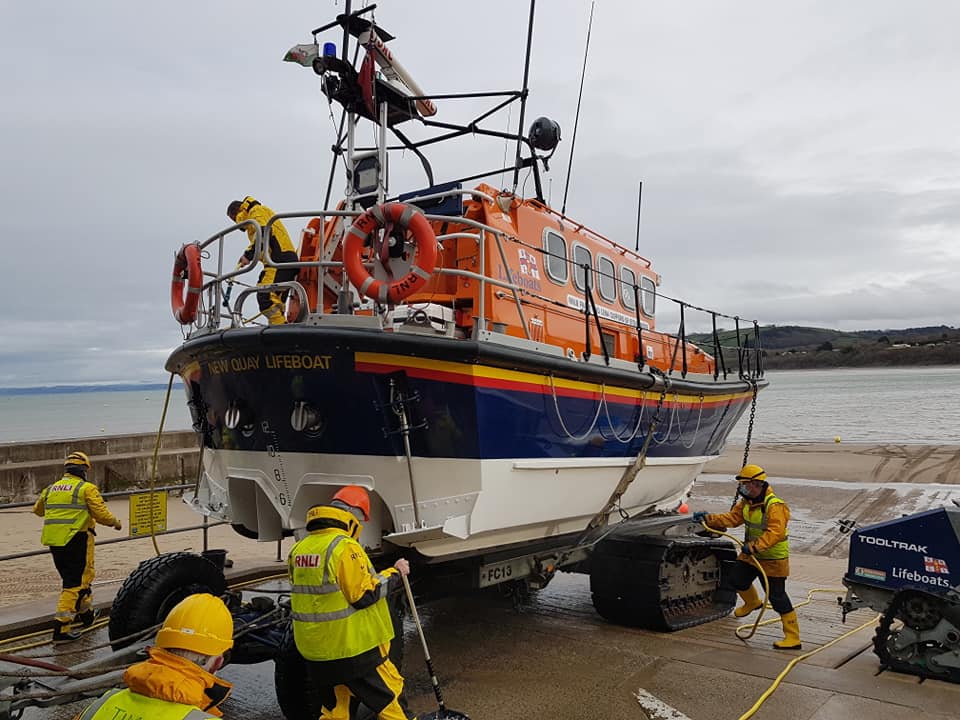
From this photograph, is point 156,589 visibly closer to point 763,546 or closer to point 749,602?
point 763,546

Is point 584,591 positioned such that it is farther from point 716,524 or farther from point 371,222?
point 371,222

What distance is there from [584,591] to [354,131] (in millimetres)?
4654

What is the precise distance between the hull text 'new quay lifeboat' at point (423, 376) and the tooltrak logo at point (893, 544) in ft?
5.45

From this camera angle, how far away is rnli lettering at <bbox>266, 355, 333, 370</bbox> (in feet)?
13.4

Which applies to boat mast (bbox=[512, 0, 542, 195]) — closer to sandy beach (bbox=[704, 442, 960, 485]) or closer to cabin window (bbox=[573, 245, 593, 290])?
cabin window (bbox=[573, 245, 593, 290])

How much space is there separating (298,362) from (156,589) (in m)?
1.64

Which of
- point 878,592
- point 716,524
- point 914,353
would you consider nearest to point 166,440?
point 716,524

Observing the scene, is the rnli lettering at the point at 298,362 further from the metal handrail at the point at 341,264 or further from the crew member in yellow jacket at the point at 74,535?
the crew member in yellow jacket at the point at 74,535

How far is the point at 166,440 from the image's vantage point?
19.6 m

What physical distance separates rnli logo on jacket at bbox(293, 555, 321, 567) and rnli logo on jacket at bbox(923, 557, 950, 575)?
3810 millimetres

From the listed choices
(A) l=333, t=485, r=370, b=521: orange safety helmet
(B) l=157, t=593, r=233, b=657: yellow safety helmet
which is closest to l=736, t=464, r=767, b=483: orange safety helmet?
(A) l=333, t=485, r=370, b=521: orange safety helmet

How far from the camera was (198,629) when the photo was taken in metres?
2.07

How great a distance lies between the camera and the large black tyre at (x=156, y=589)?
4.26 meters

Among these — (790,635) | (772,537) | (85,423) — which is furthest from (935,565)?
(85,423)
